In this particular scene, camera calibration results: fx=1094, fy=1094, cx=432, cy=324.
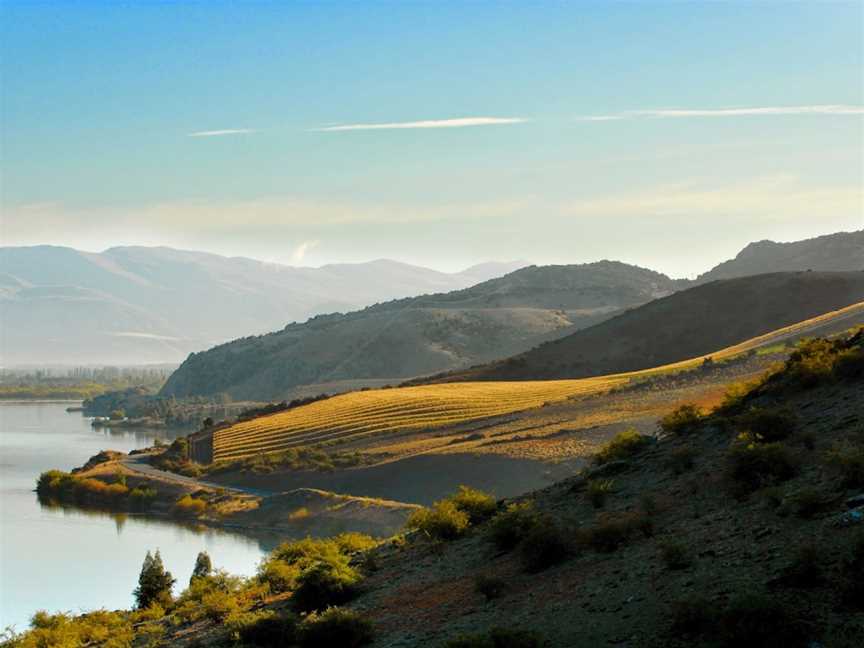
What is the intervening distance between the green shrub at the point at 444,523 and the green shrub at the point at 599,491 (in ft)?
8.62

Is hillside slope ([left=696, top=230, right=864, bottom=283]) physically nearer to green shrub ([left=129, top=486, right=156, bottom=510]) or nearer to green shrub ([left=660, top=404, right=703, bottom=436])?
green shrub ([left=129, top=486, right=156, bottom=510])

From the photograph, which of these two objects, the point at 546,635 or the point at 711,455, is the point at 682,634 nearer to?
the point at 546,635

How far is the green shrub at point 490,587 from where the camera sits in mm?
16266

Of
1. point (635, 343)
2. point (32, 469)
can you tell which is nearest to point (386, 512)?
point (32, 469)

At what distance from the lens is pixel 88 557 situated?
46688 mm

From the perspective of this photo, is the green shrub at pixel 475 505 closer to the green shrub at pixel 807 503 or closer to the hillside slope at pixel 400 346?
the green shrub at pixel 807 503

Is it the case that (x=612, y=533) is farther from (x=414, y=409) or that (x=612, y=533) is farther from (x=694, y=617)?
(x=414, y=409)

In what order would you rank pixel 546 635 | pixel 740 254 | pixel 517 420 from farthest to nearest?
1. pixel 740 254
2. pixel 517 420
3. pixel 546 635

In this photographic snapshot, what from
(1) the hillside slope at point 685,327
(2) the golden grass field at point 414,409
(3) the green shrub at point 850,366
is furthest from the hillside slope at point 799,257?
(3) the green shrub at point 850,366

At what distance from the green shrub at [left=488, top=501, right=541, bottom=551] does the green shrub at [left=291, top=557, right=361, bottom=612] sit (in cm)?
266

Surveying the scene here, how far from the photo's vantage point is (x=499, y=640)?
13.2 meters

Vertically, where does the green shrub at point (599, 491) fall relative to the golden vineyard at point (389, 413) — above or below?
above

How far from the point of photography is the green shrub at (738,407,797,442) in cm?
1817

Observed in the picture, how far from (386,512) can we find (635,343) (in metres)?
52.9
